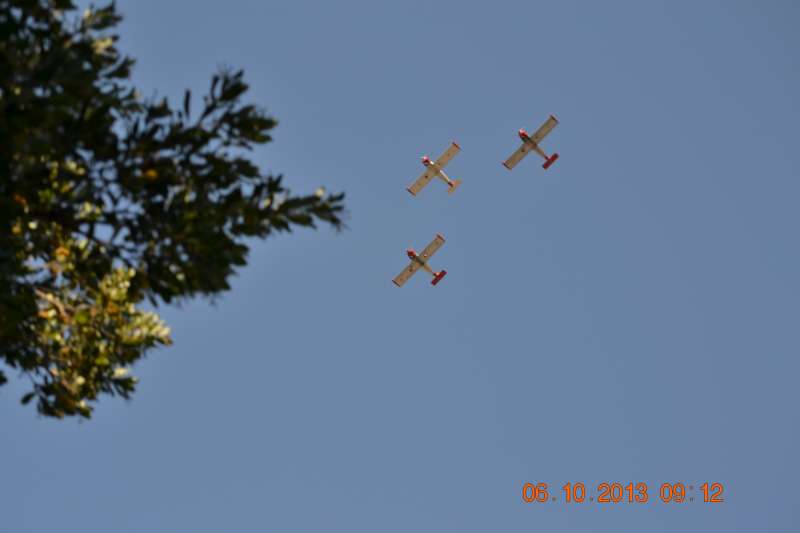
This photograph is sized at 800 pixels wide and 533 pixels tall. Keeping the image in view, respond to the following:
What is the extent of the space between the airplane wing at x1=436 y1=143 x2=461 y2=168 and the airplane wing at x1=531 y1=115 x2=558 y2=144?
459 cm

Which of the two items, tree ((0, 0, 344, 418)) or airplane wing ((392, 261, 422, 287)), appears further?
airplane wing ((392, 261, 422, 287))

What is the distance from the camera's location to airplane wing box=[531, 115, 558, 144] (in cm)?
5056

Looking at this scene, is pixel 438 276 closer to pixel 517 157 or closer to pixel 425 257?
pixel 425 257

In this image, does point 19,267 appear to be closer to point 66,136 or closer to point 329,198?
point 66,136

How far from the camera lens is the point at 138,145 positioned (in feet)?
54.0

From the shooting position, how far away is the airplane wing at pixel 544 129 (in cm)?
5056

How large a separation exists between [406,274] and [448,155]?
667 centimetres

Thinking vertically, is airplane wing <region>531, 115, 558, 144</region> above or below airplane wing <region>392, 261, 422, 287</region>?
above

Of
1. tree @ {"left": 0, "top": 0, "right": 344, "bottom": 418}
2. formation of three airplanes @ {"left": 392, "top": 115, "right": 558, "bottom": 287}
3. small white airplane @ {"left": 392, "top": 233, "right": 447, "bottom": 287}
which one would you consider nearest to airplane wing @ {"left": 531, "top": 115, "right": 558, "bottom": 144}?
formation of three airplanes @ {"left": 392, "top": 115, "right": 558, "bottom": 287}

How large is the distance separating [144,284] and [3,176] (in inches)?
125

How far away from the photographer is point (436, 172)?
163ft

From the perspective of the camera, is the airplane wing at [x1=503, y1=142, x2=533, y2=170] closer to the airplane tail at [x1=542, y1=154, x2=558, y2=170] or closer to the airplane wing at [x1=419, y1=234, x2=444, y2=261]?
the airplane tail at [x1=542, y1=154, x2=558, y2=170]

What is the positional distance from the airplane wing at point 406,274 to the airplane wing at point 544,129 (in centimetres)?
943

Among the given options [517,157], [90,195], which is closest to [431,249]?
[517,157]
